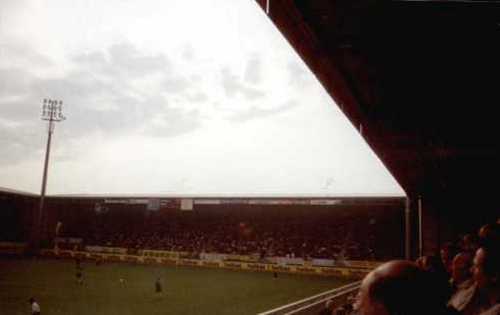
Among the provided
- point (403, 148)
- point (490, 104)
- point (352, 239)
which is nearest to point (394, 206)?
point (352, 239)

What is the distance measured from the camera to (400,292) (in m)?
1.54

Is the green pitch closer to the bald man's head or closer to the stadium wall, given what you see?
the stadium wall

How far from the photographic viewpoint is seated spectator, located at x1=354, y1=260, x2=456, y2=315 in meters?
1.52

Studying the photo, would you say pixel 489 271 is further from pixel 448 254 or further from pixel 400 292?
pixel 448 254

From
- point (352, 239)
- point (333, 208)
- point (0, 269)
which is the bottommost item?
point (0, 269)

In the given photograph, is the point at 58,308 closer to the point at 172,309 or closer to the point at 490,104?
the point at 172,309

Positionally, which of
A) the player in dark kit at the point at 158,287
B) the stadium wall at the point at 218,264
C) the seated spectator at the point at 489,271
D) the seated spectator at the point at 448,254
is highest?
the seated spectator at the point at 489,271

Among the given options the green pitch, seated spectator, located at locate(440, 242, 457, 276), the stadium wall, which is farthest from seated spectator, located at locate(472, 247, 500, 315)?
the stadium wall

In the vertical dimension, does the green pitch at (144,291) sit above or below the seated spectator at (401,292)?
below

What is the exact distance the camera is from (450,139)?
33.5 ft

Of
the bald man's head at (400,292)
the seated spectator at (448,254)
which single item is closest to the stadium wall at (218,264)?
the seated spectator at (448,254)

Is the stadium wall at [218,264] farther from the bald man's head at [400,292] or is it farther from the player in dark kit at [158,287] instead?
the bald man's head at [400,292]

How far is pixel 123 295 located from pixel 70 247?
29884 millimetres

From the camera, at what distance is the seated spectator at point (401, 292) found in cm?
152
